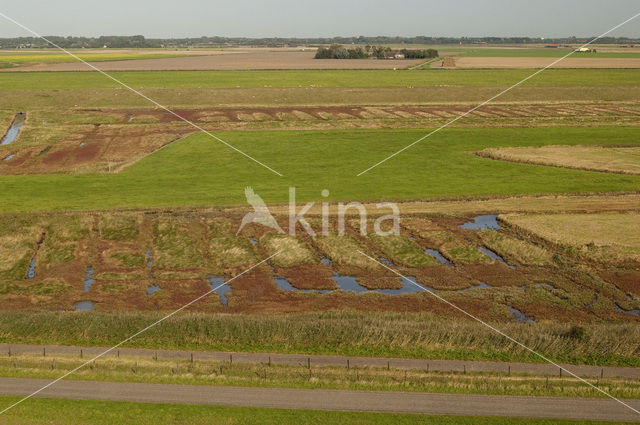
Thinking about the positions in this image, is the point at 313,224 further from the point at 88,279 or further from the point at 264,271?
the point at 88,279

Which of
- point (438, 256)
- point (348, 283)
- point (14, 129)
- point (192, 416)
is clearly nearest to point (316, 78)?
point (14, 129)

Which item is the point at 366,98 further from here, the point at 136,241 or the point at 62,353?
the point at 62,353

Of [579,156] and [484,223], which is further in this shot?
[579,156]

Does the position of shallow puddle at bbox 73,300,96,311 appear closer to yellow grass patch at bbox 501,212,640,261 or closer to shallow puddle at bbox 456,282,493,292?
shallow puddle at bbox 456,282,493,292

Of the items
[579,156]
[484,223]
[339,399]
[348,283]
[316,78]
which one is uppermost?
[316,78]

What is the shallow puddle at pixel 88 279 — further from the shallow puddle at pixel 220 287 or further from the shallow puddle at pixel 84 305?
the shallow puddle at pixel 220 287

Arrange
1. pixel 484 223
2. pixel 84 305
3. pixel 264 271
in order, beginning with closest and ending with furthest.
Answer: pixel 84 305, pixel 264 271, pixel 484 223

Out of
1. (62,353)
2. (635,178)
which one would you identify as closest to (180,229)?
(62,353)
